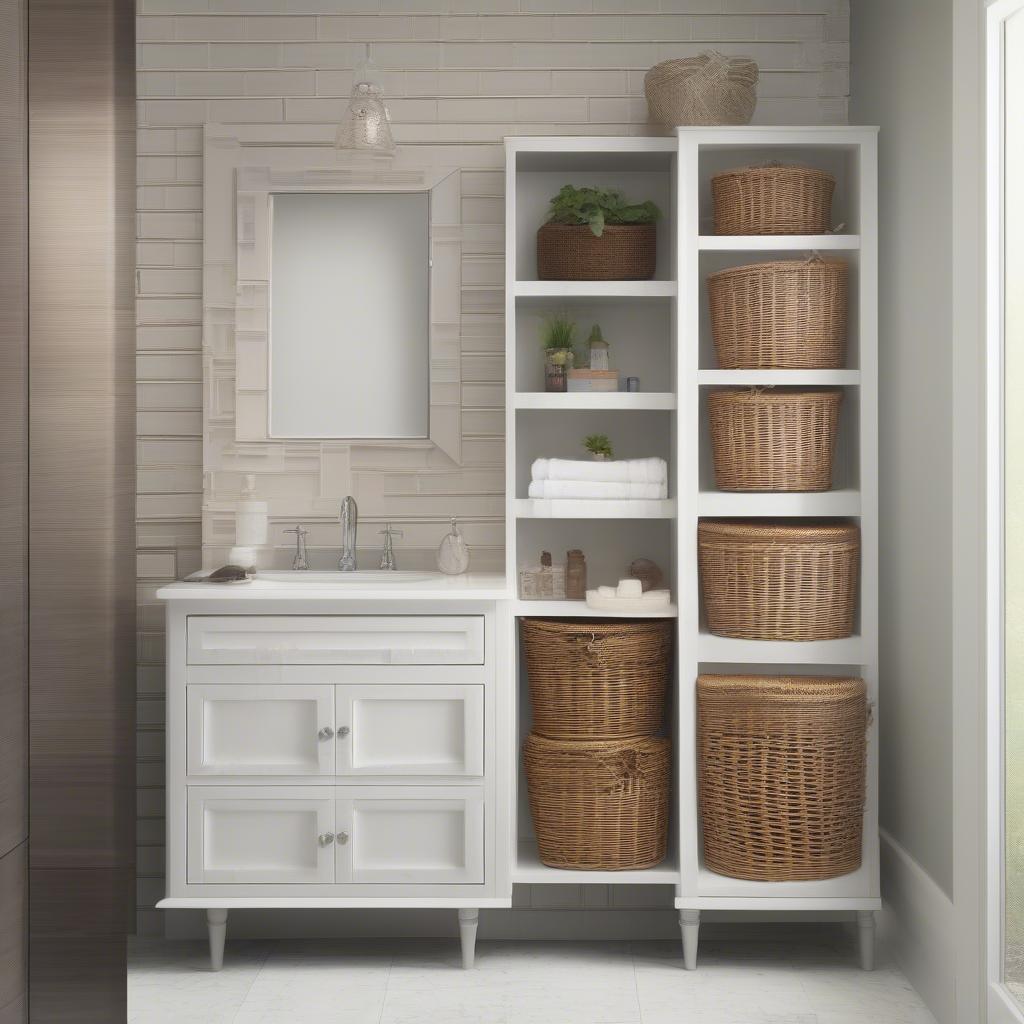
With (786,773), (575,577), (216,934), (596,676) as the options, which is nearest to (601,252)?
(575,577)

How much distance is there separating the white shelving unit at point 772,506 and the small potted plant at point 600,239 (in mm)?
158

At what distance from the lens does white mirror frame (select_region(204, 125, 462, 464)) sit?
3.08 m

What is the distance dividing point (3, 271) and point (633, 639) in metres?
2.14

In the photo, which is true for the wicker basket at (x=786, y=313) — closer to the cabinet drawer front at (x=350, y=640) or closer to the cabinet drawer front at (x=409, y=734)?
the cabinet drawer front at (x=350, y=640)

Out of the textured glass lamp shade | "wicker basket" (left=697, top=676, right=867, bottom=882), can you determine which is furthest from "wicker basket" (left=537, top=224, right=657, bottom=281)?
"wicker basket" (left=697, top=676, right=867, bottom=882)

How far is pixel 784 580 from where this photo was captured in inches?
106

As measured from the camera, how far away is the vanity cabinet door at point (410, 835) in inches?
106

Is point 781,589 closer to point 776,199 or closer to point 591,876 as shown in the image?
point 591,876

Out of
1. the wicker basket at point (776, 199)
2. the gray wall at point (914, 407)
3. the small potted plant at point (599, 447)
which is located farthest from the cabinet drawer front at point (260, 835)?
the wicker basket at point (776, 199)

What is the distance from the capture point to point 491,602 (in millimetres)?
2699

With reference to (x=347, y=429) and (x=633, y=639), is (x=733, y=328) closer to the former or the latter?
(x=633, y=639)

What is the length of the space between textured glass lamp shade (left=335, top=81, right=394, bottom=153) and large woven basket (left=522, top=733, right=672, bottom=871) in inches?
59.2

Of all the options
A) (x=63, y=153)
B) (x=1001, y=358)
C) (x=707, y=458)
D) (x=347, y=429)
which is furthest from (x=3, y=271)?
(x=707, y=458)

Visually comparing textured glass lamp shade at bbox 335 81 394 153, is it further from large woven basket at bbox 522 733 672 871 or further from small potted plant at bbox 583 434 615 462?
large woven basket at bbox 522 733 672 871
